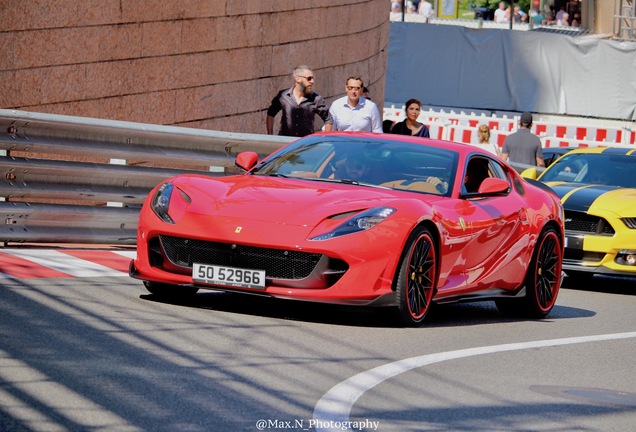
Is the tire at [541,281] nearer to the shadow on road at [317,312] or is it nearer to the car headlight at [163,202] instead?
the shadow on road at [317,312]

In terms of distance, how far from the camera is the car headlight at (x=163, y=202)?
9148 millimetres

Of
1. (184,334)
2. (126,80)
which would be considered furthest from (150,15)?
(184,334)

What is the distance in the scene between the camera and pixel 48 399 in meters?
5.89

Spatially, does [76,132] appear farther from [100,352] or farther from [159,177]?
[100,352]

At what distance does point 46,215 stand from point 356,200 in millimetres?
3722

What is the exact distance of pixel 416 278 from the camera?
928 cm

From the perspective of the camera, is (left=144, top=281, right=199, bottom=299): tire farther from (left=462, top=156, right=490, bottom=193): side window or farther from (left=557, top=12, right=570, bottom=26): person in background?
(left=557, top=12, right=570, bottom=26): person in background

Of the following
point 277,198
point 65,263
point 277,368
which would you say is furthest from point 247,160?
point 277,368

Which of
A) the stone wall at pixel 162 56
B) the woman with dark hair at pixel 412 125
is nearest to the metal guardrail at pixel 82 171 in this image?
the stone wall at pixel 162 56

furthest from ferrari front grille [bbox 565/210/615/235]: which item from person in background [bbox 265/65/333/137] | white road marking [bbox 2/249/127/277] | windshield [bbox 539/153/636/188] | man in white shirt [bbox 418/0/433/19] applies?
man in white shirt [bbox 418/0/433/19]

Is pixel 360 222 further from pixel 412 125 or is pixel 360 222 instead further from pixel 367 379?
pixel 412 125

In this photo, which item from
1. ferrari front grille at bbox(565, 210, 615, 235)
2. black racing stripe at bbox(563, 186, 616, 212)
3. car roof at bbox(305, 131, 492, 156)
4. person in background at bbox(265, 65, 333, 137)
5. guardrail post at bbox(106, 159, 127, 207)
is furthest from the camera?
person in background at bbox(265, 65, 333, 137)

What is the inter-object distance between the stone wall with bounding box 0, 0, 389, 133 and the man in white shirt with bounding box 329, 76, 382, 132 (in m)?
1.99

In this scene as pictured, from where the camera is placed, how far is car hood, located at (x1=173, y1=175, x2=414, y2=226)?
895 cm
